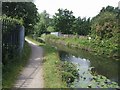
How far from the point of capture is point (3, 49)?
48.2ft

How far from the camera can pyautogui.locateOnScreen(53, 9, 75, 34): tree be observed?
70.1m

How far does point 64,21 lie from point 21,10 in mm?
39926

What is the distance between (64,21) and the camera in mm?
69938

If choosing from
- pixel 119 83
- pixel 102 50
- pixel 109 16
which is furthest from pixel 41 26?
pixel 119 83

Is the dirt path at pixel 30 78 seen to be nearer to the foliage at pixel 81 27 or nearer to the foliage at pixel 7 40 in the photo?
the foliage at pixel 7 40

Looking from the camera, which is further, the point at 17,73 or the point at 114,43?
the point at 114,43

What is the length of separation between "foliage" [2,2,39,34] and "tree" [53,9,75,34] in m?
36.5

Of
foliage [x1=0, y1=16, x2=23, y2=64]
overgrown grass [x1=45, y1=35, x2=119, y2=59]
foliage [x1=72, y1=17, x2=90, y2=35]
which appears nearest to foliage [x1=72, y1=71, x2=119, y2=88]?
foliage [x1=0, y1=16, x2=23, y2=64]

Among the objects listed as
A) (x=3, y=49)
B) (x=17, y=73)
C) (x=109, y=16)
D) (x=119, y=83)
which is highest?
(x=109, y=16)

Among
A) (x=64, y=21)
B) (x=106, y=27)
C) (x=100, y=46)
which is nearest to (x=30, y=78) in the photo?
(x=100, y=46)

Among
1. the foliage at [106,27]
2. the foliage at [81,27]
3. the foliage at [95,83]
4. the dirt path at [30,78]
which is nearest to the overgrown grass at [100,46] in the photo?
the foliage at [106,27]

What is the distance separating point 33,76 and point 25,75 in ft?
1.46

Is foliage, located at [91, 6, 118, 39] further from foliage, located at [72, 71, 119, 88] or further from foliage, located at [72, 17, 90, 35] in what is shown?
foliage, located at [72, 71, 119, 88]

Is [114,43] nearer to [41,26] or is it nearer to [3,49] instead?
[3,49]
